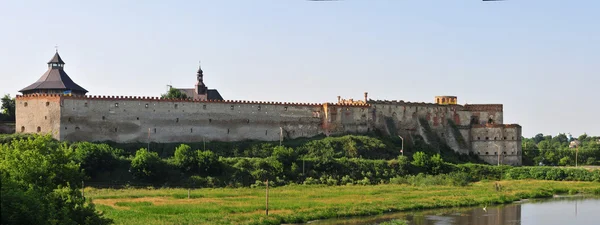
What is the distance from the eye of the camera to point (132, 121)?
193 feet

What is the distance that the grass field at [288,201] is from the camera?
38094 millimetres

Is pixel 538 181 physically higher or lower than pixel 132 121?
lower

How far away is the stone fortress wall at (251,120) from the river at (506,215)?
2087 cm

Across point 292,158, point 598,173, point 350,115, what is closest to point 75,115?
point 292,158

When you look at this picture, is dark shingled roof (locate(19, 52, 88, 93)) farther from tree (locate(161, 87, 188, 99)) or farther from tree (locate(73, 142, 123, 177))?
tree (locate(73, 142, 123, 177))

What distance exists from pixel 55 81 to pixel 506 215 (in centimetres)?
3569

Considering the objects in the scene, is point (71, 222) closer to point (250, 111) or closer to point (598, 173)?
point (250, 111)

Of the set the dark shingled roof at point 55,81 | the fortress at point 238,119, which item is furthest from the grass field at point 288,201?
the dark shingled roof at point 55,81

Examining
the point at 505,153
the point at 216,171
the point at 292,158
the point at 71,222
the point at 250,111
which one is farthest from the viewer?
the point at 505,153

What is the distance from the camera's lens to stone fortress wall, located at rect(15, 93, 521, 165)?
57125mm

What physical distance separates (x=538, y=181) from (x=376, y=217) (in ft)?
88.4

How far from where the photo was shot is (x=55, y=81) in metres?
62.8

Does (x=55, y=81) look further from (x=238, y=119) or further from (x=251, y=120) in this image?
(x=251, y=120)

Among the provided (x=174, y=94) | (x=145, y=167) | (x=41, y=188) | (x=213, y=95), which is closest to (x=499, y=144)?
(x=213, y=95)
